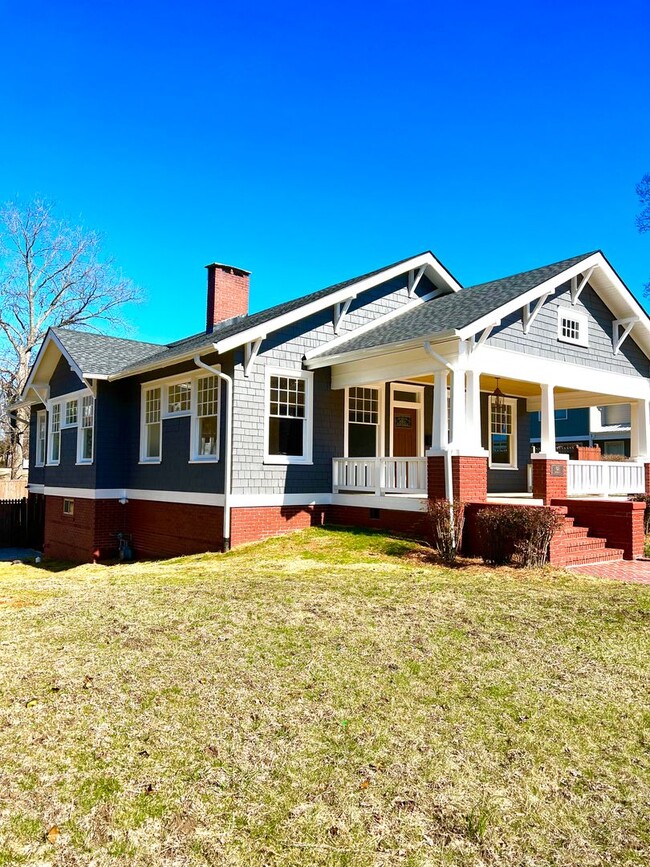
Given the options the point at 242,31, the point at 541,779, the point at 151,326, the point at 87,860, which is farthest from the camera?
the point at 151,326

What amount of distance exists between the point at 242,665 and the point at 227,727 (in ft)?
3.82

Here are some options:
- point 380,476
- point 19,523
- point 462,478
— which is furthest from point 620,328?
point 19,523

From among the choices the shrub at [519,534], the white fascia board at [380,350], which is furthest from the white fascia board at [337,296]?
the shrub at [519,534]

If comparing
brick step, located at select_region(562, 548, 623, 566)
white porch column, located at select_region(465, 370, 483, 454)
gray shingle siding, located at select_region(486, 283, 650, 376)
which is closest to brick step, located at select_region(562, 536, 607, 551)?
brick step, located at select_region(562, 548, 623, 566)

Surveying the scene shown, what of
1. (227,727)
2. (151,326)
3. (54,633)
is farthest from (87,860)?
(151,326)

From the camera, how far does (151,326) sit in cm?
3944

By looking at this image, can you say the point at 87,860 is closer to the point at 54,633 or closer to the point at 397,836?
the point at 397,836

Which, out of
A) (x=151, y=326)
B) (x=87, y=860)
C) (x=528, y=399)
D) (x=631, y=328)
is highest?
(x=151, y=326)

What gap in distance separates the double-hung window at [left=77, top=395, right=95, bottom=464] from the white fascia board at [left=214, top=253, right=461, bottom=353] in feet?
22.3

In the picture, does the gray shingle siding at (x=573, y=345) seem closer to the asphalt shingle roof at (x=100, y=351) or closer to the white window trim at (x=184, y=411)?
the white window trim at (x=184, y=411)

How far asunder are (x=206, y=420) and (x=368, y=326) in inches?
175

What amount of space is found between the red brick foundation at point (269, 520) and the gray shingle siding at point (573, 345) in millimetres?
5179

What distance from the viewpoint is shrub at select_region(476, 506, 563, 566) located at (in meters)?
9.67

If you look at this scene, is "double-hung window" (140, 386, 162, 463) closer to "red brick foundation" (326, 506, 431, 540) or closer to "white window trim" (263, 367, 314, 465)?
"white window trim" (263, 367, 314, 465)
